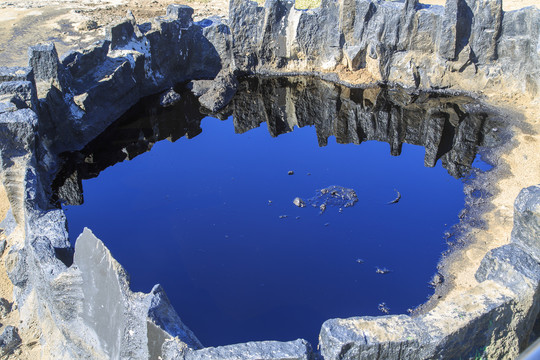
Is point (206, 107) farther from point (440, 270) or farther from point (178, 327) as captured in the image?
point (178, 327)

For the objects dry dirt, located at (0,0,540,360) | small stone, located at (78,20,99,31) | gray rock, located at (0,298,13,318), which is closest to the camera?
gray rock, located at (0,298,13,318)

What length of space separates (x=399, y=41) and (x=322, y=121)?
304 centimetres

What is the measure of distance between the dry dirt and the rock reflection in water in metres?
0.86

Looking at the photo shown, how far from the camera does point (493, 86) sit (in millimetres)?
13711

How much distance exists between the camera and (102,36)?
1656cm

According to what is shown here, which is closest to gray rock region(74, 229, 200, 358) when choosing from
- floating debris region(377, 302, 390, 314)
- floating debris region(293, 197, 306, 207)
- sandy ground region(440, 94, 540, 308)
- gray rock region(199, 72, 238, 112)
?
floating debris region(377, 302, 390, 314)

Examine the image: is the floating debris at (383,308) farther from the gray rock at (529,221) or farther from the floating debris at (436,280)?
the gray rock at (529,221)

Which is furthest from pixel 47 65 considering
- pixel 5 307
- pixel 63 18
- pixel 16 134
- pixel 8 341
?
pixel 63 18

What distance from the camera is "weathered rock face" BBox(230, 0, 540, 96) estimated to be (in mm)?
13164

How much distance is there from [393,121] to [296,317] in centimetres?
673

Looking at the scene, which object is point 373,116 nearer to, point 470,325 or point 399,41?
point 399,41

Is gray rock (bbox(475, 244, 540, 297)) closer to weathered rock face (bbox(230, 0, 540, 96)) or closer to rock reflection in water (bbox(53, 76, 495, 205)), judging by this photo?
rock reflection in water (bbox(53, 76, 495, 205))

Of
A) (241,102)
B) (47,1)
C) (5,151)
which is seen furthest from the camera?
(47,1)

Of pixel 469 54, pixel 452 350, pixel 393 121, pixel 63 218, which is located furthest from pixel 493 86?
pixel 63 218
